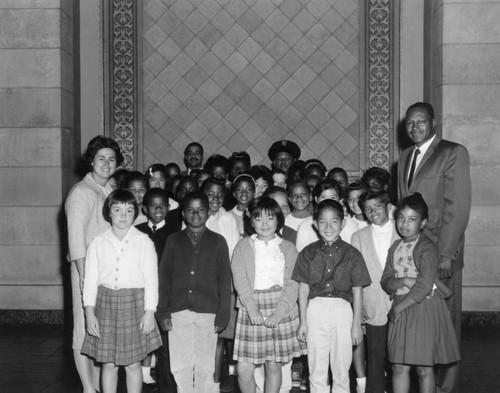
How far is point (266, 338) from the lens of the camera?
14.1 feet

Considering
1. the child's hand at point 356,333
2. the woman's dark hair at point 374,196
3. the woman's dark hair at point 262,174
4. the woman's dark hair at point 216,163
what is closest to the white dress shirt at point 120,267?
the child's hand at point 356,333

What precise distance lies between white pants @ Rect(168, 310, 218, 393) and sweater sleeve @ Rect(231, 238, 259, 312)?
32 centimetres

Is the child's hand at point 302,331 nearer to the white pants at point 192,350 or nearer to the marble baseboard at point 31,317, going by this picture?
the white pants at point 192,350

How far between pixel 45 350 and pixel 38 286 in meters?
1.18

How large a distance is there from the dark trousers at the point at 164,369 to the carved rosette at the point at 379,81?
13.5 ft

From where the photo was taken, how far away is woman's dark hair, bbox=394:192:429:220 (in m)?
4.18

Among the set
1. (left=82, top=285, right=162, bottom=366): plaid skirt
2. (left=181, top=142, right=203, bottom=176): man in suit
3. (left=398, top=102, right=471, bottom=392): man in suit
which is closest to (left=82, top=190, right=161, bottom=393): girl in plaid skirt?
(left=82, top=285, right=162, bottom=366): plaid skirt

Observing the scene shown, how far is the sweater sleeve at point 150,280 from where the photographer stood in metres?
4.20

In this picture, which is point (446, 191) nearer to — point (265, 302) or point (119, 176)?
point (265, 302)

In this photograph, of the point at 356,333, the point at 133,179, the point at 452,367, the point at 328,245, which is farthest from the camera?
the point at 133,179

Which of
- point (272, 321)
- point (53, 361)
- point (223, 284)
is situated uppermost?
point (223, 284)

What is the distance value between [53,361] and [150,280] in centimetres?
205

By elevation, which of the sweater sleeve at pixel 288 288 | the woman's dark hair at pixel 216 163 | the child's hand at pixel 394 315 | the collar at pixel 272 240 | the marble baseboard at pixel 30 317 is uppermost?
the woman's dark hair at pixel 216 163

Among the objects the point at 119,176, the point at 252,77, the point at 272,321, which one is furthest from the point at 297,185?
the point at 252,77
